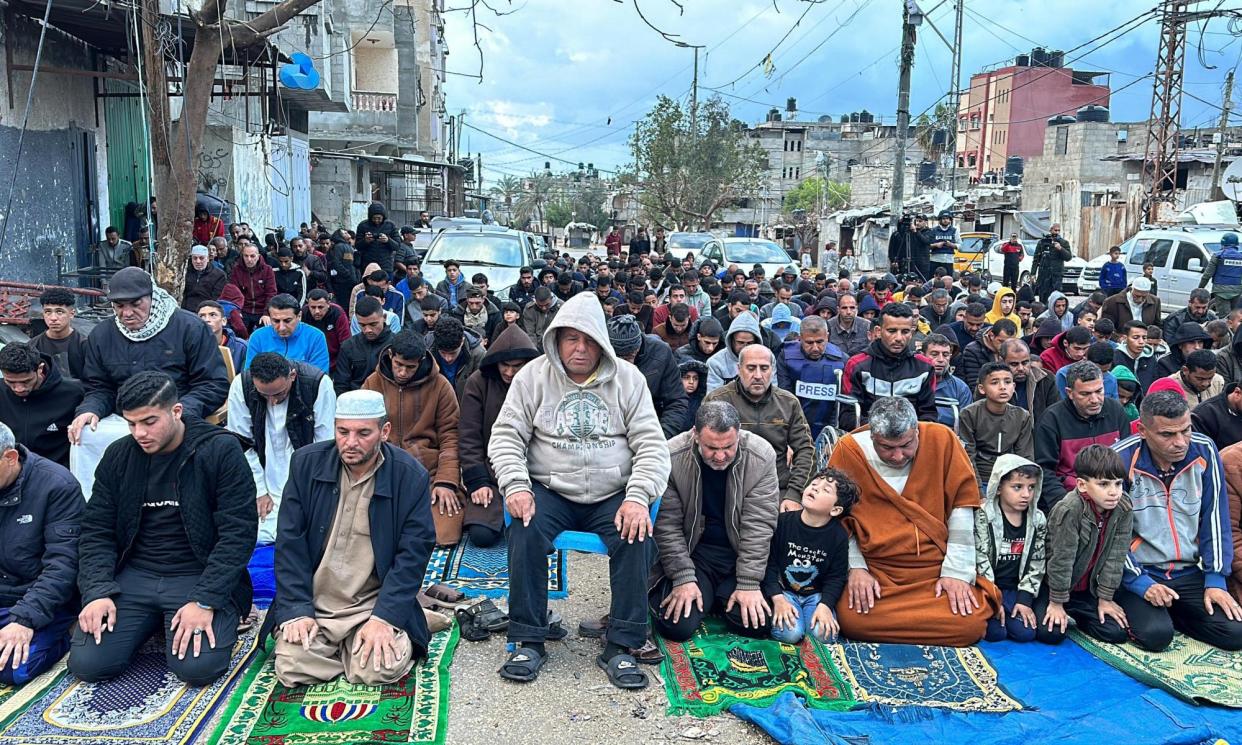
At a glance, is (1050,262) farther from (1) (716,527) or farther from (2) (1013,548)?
(1) (716,527)

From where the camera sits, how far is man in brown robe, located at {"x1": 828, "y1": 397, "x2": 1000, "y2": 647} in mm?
5312

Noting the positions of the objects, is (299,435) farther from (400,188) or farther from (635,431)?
(400,188)

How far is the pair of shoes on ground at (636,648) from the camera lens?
497cm

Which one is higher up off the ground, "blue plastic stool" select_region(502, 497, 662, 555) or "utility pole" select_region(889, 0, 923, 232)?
"utility pole" select_region(889, 0, 923, 232)

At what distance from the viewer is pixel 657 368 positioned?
7223 millimetres

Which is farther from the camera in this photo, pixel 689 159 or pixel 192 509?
pixel 689 159

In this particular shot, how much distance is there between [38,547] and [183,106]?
5202 mm

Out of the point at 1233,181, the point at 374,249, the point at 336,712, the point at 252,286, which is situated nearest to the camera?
the point at 336,712

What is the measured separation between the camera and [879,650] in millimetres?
5238

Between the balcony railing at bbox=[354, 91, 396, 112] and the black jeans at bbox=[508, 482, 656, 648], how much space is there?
28.1m

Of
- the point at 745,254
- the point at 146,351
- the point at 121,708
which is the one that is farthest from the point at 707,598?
the point at 745,254

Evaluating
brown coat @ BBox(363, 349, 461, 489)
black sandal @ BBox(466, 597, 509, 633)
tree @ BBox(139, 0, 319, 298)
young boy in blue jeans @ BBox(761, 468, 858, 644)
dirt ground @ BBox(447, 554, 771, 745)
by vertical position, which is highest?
tree @ BBox(139, 0, 319, 298)

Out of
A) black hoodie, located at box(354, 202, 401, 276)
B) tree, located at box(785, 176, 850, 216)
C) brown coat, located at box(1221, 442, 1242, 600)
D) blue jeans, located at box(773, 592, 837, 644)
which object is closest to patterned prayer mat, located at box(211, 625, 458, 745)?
blue jeans, located at box(773, 592, 837, 644)

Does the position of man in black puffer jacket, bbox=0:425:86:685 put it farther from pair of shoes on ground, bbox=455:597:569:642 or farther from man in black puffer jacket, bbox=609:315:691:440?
man in black puffer jacket, bbox=609:315:691:440
